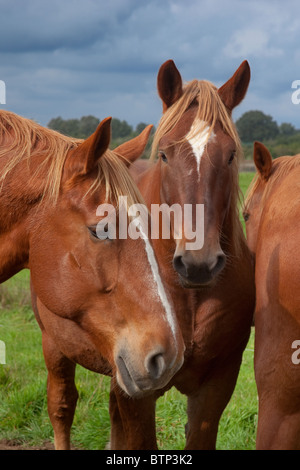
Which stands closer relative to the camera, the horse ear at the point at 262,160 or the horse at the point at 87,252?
the horse at the point at 87,252

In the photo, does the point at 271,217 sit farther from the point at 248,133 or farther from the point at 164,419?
the point at 248,133

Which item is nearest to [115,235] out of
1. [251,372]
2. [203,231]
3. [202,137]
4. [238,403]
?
[203,231]

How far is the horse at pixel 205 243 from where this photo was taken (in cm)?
326

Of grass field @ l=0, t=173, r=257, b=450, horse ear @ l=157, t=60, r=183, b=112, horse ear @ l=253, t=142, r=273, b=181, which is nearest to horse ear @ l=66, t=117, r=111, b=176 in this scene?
horse ear @ l=157, t=60, r=183, b=112

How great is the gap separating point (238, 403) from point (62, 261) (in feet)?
11.3

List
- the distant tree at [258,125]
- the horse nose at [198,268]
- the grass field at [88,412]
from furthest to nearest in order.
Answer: the distant tree at [258,125]
the grass field at [88,412]
the horse nose at [198,268]

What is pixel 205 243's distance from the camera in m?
3.07

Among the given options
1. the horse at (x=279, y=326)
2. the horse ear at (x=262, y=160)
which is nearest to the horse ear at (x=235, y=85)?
the horse ear at (x=262, y=160)

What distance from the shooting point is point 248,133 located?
149ft

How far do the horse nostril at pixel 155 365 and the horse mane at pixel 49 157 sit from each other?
67 centimetres

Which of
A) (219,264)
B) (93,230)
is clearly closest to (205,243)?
(219,264)

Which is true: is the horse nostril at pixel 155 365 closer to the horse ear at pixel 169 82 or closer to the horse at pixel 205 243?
the horse at pixel 205 243

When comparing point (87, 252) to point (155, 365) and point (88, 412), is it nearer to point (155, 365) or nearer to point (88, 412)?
point (155, 365)

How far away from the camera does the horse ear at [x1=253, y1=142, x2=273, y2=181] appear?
3.91 metres
